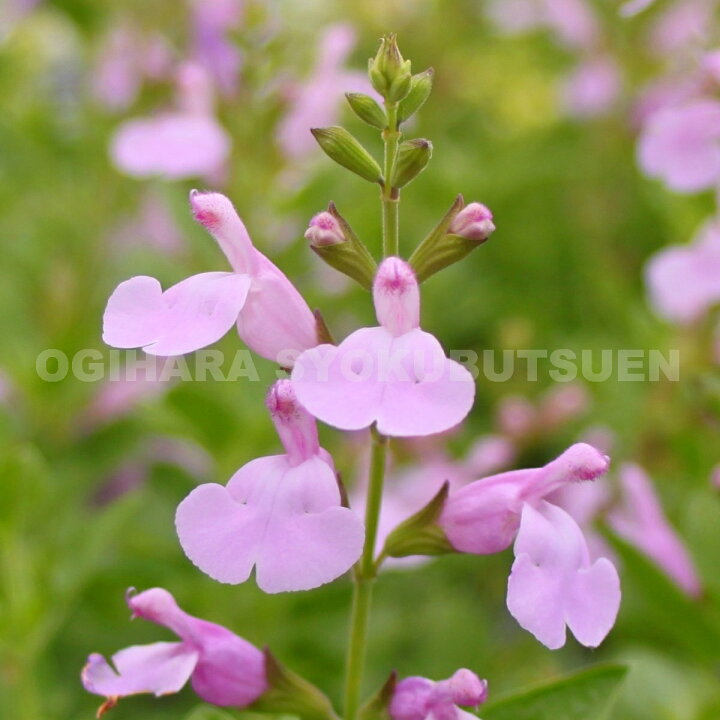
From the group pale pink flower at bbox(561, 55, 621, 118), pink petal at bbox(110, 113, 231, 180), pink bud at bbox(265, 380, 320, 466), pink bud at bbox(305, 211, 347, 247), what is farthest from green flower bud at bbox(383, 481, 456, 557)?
pale pink flower at bbox(561, 55, 621, 118)

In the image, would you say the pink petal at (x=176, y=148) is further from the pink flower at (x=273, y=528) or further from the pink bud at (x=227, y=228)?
the pink flower at (x=273, y=528)

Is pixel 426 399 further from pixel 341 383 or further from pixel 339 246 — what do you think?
pixel 339 246

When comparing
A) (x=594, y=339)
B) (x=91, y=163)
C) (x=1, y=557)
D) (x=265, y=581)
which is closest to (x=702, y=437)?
(x=594, y=339)

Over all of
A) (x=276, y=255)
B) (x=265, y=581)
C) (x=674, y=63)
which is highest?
(x=674, y=63)

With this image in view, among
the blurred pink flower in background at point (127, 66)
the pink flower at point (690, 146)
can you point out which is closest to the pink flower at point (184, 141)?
the blurred pink flower in background at point (127, 66)

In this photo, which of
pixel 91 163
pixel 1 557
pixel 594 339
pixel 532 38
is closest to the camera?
pixel 1 557

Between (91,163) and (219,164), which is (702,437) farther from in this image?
(91,163)
